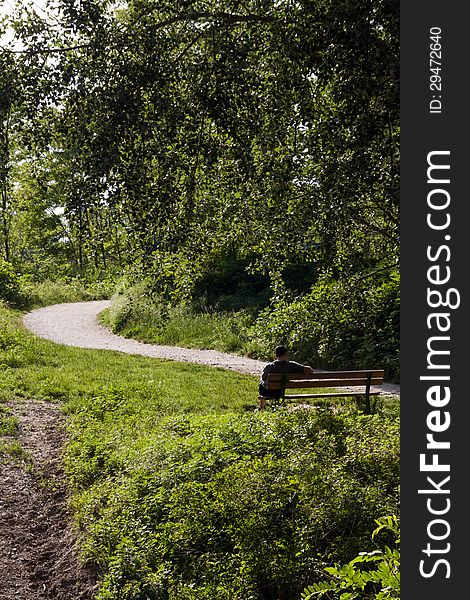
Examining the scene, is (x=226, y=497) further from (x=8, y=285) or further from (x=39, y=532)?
(x=8, y=285)

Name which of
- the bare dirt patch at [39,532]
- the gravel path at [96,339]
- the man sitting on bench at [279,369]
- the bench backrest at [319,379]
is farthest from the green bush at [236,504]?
the gravel path at [96,339]

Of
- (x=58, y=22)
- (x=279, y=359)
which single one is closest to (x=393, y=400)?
(x=279, y=359)

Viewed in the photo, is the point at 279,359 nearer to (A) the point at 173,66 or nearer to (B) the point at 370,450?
(B) the point at 370,450

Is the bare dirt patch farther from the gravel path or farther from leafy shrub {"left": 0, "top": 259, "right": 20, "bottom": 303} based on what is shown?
leafy shrub {"left": 0, "top": 259, "right": 20, "bottom": 303}

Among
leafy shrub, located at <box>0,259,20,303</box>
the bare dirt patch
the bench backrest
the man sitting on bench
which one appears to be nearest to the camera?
the bare dirt patch

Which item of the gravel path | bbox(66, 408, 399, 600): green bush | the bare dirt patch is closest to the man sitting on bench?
bbox(66, 408, 399, 600): green bush

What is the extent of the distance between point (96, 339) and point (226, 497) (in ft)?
46.9

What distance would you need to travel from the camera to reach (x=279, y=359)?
8984 mm

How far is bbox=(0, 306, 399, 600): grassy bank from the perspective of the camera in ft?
15.0

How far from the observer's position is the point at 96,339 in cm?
1886

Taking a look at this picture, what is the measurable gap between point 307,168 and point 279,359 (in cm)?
413

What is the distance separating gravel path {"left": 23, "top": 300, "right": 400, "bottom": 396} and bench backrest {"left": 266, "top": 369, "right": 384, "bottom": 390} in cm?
225

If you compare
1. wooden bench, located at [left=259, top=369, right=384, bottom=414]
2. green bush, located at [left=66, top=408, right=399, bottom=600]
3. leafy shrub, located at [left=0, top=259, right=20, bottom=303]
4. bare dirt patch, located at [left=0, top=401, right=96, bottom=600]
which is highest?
leafy shrub, located at [left=0, top=259, right=20, bottom=303]

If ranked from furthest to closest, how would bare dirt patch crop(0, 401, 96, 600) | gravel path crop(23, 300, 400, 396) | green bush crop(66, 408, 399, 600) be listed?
gravel path crop(23, 300, 400, 396), bare dirt patch crop(0, 401, 96, 600), green bush crop(66, 408, 399, 600)
